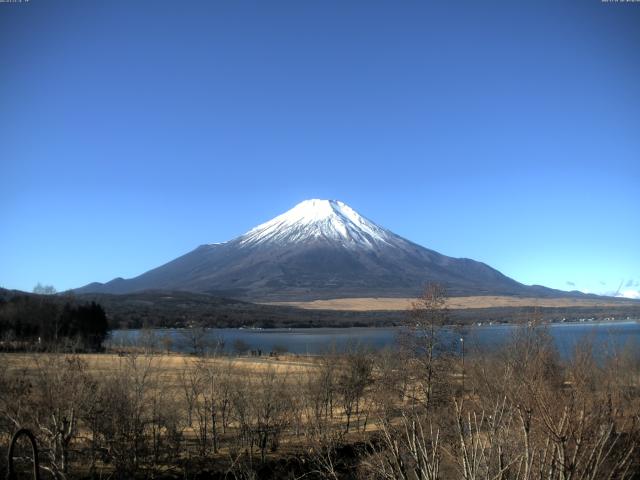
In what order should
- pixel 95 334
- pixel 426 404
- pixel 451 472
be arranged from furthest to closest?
pixel 95 334 → pixel 426 404 → pixel 451 472

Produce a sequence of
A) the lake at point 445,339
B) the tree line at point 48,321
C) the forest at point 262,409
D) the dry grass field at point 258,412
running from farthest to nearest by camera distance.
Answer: the tree line at point 48,321, the lake at point 445,339, the forest at point 262,409, the dry grass field at point 258,412

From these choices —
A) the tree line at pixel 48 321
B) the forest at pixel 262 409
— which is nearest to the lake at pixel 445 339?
the forest at pixel 262 409

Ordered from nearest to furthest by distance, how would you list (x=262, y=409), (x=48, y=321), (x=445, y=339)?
(x=262, y=409)
(x=445, y=339)
(x=48, y=321)

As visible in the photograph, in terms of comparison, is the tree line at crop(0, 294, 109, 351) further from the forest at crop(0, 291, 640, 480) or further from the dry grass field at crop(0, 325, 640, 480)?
the dry grass field at crop(0, 325, 640, 480)

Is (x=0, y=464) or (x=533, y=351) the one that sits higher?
(x=533, y=351)

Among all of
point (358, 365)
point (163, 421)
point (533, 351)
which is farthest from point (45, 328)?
point (533, 351)

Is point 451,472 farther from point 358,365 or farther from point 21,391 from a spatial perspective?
point 358,365

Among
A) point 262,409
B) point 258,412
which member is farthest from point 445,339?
point 258,412

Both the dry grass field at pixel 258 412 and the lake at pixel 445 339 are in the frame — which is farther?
the lake at pixel 445 339

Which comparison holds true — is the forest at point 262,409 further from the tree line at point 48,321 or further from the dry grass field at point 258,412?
the tree line at point 48,321

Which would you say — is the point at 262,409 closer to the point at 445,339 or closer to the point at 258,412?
the point at 258,412

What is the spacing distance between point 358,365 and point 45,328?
55.8 meters

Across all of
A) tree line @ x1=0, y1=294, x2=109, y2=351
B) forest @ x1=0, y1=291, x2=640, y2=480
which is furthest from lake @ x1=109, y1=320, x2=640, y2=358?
tree line @ x1=0, y1=294, x2=109, y2=351

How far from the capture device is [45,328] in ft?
247
